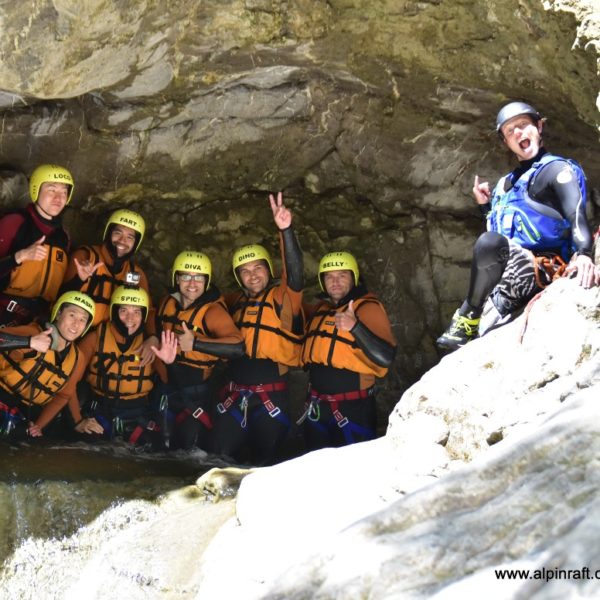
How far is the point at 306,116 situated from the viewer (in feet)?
25.5

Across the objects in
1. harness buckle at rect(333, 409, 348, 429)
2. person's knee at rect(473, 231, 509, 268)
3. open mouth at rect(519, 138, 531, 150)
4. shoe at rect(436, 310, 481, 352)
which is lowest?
harness buckle at rect(333, 409, 348, 429)

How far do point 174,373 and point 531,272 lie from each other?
3.39 metres

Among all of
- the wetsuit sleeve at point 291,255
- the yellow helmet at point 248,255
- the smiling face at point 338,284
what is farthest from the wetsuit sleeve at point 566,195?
the yellow helmet at point 248,255

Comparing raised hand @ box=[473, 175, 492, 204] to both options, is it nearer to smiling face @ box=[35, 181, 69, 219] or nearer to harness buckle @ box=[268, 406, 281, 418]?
harness buckle @ box=[268, 406, 281, 418]

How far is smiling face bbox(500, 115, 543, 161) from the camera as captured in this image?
571cm

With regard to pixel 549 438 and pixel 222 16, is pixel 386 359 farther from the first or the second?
pixel 549 438

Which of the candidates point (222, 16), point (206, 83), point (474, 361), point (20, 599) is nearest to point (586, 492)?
point (474, 361)

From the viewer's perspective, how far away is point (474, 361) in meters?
5.20

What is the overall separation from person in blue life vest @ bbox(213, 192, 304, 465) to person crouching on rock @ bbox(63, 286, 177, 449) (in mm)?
679

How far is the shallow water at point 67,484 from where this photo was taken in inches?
217

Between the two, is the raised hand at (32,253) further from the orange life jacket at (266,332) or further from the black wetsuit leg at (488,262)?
the black wetsuit leg at (488,262)

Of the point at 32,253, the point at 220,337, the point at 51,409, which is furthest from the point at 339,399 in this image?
the point at 32,253

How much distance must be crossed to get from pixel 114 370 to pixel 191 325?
0.77 metres

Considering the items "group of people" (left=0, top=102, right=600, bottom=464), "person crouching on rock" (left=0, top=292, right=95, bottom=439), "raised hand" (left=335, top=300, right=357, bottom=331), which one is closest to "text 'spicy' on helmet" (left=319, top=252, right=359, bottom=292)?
"group of people" (left=0, top=102, right=600, bottom=464)
